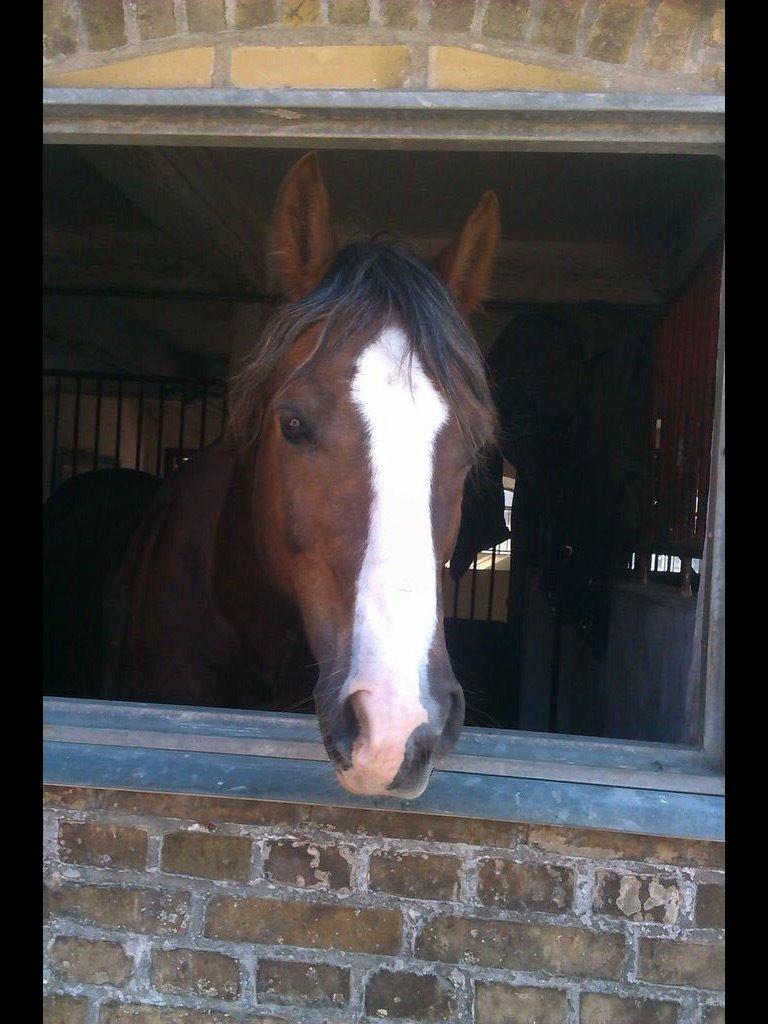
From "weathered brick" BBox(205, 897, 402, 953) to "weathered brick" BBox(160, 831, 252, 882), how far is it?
0.23ft

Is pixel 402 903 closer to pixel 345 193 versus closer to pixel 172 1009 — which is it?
pixel 172 1009

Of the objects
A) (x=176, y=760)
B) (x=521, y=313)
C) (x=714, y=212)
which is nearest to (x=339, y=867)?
(x=176, y=760)

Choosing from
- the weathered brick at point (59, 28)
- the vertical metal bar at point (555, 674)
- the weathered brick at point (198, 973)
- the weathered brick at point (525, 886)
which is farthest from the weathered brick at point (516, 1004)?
the vertical metal bar at point (555, 674)

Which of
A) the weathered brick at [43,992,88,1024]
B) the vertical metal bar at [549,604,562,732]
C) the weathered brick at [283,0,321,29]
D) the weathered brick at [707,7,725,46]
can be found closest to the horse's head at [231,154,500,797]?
the weathered brick at [283,0,321,29]

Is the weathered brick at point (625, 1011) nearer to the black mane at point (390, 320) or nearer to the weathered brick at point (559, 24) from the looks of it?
the black mane at point (390, 320)

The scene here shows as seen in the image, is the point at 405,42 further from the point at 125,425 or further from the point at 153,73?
the point at 125,425

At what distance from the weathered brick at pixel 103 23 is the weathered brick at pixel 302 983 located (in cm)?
234

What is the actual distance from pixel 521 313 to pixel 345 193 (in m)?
1.34

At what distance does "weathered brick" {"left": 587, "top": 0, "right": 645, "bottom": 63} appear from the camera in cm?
181

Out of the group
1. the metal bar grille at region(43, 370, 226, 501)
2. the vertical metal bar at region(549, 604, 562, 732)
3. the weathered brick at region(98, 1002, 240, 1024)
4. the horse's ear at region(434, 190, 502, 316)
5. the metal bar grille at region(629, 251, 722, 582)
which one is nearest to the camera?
the weathered brick at region(98, 1002, 240, 1024)

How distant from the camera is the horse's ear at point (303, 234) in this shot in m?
2.10

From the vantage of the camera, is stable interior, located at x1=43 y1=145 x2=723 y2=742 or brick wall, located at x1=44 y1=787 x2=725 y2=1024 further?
stable interior, located at x1=43 y1=145 x2=723 y2=742

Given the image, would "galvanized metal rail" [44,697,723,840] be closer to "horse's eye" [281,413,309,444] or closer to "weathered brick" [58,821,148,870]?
"weathered brick" [58,821,148,870]

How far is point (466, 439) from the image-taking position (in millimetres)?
1887
